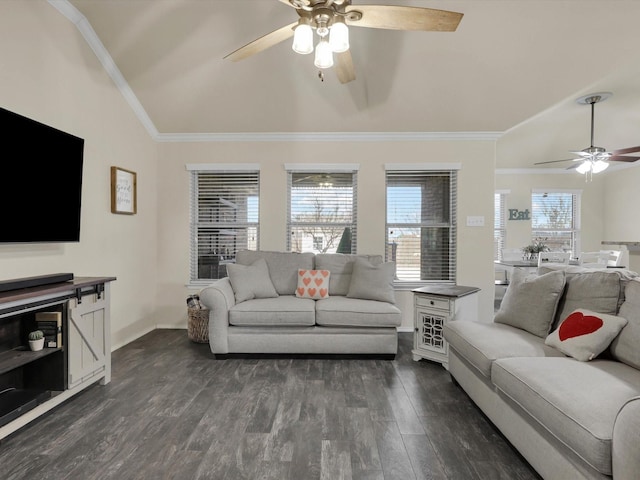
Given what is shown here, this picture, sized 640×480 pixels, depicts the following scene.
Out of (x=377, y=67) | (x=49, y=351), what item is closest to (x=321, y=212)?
(x=377, y=67)

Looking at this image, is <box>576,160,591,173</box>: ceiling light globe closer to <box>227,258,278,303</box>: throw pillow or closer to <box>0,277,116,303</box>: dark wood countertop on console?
<box>227,258,278,303</box>: throw pillow

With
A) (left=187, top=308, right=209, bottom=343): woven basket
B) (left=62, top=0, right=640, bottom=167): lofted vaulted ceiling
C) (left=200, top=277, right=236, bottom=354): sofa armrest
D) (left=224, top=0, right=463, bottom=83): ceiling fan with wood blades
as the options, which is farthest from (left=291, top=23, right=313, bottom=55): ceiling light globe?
(left=187, top=308, right=209, bottom=343): woven basket

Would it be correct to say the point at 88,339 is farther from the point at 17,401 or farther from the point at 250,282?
the point at 250,282

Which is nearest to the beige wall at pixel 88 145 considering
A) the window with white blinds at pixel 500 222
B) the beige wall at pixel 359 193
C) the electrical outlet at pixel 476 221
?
the beige wall at pixel 359 193

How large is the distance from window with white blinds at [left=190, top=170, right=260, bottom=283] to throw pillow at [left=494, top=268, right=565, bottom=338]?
3052 millimetres

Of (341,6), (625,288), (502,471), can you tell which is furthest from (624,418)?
(341,6)

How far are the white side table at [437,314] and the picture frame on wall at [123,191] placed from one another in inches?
129

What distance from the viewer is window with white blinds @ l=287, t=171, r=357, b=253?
4.51 m

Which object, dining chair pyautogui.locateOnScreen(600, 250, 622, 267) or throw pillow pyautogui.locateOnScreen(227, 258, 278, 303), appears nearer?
throw pillow pyautogui.locateOnScreen(227, 258, 278, 303)

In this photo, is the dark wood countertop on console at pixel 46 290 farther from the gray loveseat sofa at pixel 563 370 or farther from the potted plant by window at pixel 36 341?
the gray loveseat sofa at pixel 563 370

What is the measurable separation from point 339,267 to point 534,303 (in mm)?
2005

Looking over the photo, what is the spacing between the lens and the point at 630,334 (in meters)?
1.91

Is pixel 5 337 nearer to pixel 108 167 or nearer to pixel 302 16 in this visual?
pixel 108 167

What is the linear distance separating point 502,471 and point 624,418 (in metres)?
0.78
